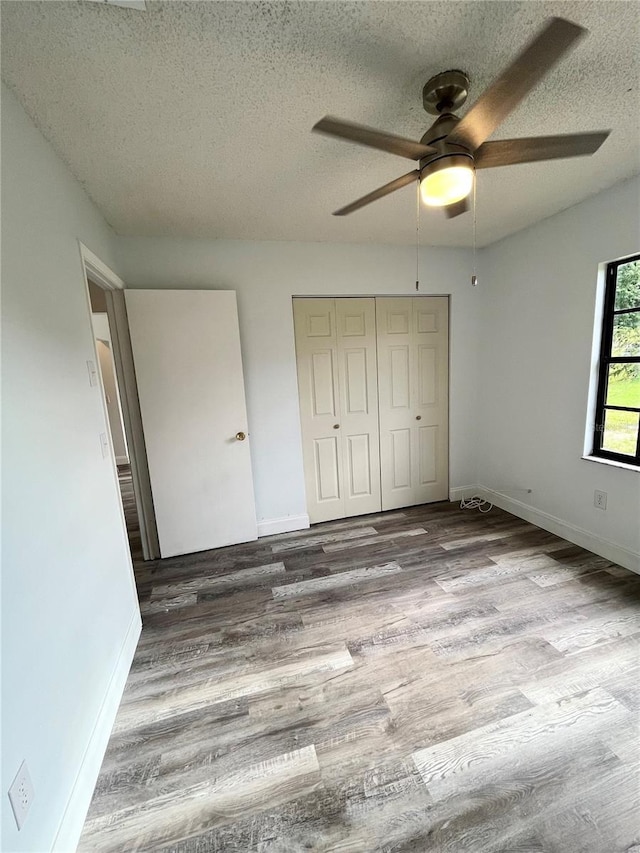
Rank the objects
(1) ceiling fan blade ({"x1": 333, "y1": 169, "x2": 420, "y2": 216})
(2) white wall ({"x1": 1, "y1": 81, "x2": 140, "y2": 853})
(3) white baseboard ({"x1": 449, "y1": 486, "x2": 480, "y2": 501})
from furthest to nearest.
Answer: (3) white baseboard ({"x1": 449, "y1": 486, "x2": 480, "y2": 501})
(1) ceiling fan blade ({"x1": 333, "y1": 169, "x2": 420, "y2": 216})
(2) white wall ({"x1": 1, "y1": 81, "x2": 140, "y2": 853})

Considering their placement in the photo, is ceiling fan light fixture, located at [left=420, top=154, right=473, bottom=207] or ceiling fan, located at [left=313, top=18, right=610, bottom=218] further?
ceiling fan light fixture, located at [left=420, top=154, right=473, bottom=207]

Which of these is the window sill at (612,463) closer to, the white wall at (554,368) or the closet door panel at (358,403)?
the white wall at (554,368)

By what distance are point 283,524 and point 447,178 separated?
265 centimetres

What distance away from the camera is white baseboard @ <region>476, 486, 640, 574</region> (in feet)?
7.29

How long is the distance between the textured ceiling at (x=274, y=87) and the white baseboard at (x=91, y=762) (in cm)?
235

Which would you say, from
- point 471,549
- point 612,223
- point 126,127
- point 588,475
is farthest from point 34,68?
point 588,475

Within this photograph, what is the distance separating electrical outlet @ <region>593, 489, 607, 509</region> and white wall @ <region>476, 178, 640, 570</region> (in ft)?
0.11

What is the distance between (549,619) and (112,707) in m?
2.20

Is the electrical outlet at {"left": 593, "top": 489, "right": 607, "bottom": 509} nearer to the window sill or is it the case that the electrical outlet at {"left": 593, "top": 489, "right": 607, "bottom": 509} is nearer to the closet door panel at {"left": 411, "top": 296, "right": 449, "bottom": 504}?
the window sill

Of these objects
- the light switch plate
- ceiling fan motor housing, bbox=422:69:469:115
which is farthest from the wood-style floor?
ceiling fan motor housing, bbox=422:69:469:115

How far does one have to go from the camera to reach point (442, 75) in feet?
3.87

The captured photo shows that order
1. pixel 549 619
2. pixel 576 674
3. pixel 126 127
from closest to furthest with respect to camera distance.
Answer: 1. pixel 126 127
2. pixel 576 674
3. pixel 549 619

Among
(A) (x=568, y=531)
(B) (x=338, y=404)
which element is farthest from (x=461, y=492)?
(B) (x=338, y=404)

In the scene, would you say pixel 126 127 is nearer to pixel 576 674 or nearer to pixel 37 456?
pixel 37 456
